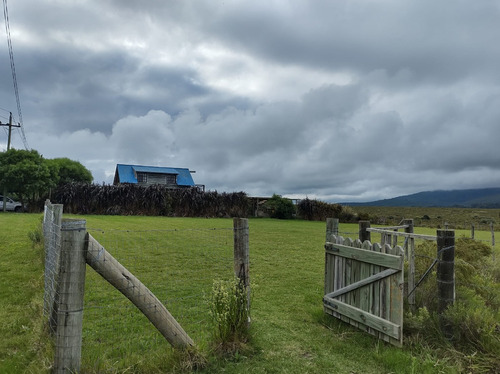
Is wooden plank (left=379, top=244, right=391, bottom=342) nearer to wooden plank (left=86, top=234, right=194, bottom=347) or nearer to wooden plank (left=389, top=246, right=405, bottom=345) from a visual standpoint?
wooden plank (left=389, top=246, right=405, bottom=345)

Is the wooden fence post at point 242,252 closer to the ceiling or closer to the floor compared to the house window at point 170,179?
closer to the floor

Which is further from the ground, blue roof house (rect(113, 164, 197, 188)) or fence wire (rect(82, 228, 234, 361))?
blue roof house (rect(113, 164, 197, 188))

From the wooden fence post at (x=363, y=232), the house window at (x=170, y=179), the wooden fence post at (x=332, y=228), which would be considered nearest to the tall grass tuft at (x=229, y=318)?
the wooden fence post at (x=332, y=228)

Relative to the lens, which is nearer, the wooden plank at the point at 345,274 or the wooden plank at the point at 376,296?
the wooden plank at the point at 376,296

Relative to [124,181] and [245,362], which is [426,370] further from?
[124,181]

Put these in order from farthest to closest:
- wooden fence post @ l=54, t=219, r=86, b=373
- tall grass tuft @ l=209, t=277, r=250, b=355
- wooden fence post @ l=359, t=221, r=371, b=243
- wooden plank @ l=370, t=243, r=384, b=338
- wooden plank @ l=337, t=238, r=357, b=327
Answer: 1. wooden fence post @ l=359, t=221, r=371, b=243
2. wooden plank @ l=337, t=238, r=357, b=327
3. wooden plank @ l=370, t=243, r=384, b=338
4. tall grass tuft @ l=209, t=277, r=250, b=355
5. wooden fence post @ l=54, t=219, r=86, b=373

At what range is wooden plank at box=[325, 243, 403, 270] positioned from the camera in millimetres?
4119

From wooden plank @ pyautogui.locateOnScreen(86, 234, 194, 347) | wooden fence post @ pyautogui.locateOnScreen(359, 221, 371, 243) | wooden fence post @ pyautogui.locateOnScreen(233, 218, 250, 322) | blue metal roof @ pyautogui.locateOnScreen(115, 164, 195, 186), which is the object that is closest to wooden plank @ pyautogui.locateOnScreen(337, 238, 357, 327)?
wooden fence post @ pyautogui.locateOnScreen(359, 221, 371, 243)

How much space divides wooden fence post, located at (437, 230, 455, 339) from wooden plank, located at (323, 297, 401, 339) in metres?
0.68

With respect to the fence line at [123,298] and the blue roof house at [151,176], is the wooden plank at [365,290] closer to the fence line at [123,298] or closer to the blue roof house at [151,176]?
the fence line at [123,298]

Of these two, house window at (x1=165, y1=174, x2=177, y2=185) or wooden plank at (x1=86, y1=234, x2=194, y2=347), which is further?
house window at (x1=165, y1=174, x2=177, y2=185)

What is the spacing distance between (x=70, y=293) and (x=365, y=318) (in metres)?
3.57

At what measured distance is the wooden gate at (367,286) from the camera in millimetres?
4148

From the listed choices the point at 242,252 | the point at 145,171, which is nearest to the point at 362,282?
the point at 242,252
